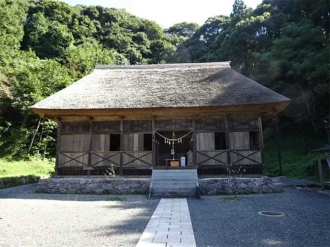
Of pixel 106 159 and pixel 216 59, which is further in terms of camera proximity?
pixel 216 59

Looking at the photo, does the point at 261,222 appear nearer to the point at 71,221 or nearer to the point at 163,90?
the point at 71,221

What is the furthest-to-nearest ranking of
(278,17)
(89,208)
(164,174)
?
(278,17) → (164,174) → (89,208)

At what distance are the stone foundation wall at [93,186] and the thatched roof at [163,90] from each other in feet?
10.2

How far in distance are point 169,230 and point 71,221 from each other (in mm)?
2436

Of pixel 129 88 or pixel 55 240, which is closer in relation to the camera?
pixel 55 240

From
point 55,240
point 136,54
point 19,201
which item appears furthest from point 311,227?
point 136,54

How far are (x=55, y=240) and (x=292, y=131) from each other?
2197cm

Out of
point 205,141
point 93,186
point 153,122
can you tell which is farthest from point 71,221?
point 205,141

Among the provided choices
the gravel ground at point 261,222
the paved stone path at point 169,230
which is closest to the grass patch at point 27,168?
the paved stone path at point 169,230

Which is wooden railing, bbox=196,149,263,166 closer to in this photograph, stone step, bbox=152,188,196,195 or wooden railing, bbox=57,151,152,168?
stone step, bbox=152,188,196,195

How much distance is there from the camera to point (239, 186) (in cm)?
1009

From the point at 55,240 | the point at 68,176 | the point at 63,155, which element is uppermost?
the point at 63,155

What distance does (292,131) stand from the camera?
22.0 m

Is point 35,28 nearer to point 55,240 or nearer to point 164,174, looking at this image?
point 164,174
